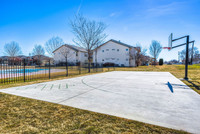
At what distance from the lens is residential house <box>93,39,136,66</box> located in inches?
1373

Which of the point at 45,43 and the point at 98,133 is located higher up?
the point at 45,43

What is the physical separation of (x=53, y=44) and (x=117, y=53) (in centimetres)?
2317

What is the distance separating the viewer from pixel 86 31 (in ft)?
57.0

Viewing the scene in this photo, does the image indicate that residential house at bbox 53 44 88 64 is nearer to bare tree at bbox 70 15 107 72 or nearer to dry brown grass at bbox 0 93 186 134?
bare tree at bbox 70 15 107 72

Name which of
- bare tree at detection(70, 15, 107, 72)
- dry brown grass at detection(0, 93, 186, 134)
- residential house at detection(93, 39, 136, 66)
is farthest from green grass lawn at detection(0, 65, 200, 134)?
residential house at detection(93, 39, 136, 66)

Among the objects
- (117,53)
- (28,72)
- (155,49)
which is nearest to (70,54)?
(117,53)

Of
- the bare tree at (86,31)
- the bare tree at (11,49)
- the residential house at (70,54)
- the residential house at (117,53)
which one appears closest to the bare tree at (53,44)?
the residential house at (70,54)

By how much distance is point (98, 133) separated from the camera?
77.2 inches

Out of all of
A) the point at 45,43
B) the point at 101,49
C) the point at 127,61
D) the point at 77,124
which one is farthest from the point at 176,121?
the point at 45,43

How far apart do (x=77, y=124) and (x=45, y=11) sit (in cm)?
1466

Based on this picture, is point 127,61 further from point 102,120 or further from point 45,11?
point 102,120

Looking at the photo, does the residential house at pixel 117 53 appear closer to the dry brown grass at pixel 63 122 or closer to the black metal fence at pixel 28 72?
the black metal fence at pixel 28 72

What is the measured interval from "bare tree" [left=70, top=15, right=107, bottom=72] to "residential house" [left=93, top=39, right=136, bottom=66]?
17.7 metres

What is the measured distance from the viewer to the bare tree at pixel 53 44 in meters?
38.0
